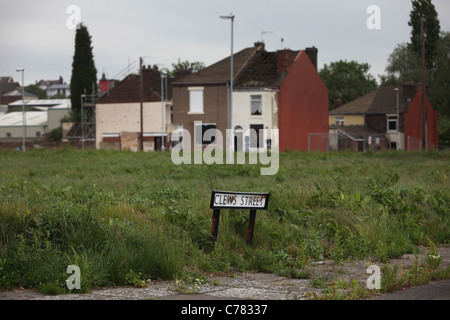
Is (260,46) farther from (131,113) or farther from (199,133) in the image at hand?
(131,113)

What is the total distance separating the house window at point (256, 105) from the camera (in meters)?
57.2


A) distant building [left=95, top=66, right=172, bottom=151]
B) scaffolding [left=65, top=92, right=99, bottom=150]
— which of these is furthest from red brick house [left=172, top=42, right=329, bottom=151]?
scaffolding [left=65, top=92, right=99, bottom=150]

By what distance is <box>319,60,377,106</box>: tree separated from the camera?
352 feet

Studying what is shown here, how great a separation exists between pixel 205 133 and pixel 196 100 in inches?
133

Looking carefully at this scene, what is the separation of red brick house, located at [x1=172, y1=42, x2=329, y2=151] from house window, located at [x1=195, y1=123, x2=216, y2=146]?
0.10 metres

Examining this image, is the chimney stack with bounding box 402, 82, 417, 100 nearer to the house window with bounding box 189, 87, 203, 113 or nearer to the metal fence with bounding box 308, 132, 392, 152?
the metal fence with bounding box 308, 132, 392, 152

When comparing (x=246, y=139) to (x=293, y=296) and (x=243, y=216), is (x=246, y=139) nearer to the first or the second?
(x=243, y=216)

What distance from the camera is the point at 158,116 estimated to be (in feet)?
228

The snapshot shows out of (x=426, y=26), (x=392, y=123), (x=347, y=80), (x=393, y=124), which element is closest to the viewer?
(x=426, y=26)

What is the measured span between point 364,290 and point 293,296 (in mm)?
848

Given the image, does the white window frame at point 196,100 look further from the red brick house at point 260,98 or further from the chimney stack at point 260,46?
the chimney stack at point 260,46

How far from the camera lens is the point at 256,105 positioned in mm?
57531

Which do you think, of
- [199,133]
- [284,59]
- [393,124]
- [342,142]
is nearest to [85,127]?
[199,133]
